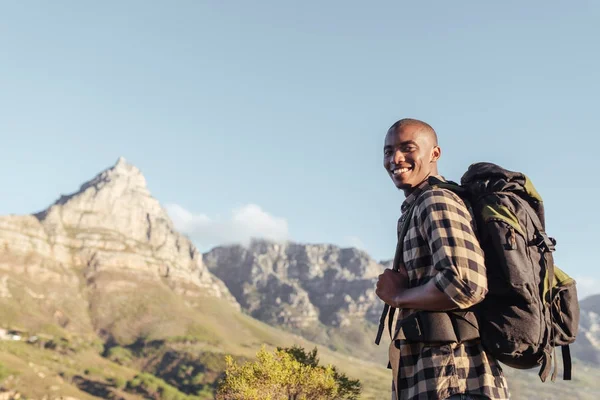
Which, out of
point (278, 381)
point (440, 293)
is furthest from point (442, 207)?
point (278, 381)

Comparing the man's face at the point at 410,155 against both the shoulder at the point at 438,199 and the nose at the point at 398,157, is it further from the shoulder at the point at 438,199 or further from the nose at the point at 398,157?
the shoulder at the point at 438,199

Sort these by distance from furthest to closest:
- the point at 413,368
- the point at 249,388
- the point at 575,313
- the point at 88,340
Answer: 1. the point at 88,340
2. the point at 249,388
3. the point at 575,313
4. the point at 413,368

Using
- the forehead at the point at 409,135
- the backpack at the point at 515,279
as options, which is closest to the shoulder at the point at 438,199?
the backpack at the point at 515,279

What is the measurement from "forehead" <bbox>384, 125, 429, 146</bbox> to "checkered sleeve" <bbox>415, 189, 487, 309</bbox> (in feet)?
2.86

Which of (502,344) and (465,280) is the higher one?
(465,280)

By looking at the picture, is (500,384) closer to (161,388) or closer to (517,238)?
(517,238)

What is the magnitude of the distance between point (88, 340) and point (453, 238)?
220m

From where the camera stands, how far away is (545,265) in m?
3.84

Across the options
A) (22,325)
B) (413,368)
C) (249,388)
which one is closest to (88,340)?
(22,325)

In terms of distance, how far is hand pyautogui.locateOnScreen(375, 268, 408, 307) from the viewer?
13.1 feet

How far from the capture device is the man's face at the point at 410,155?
4.53 meters

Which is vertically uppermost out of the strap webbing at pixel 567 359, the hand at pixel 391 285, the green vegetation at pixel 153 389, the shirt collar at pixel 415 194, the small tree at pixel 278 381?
the shirt collar at pixel 415 194

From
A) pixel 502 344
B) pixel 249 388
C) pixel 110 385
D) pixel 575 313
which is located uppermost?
pixel 575 313

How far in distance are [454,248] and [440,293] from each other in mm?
354
